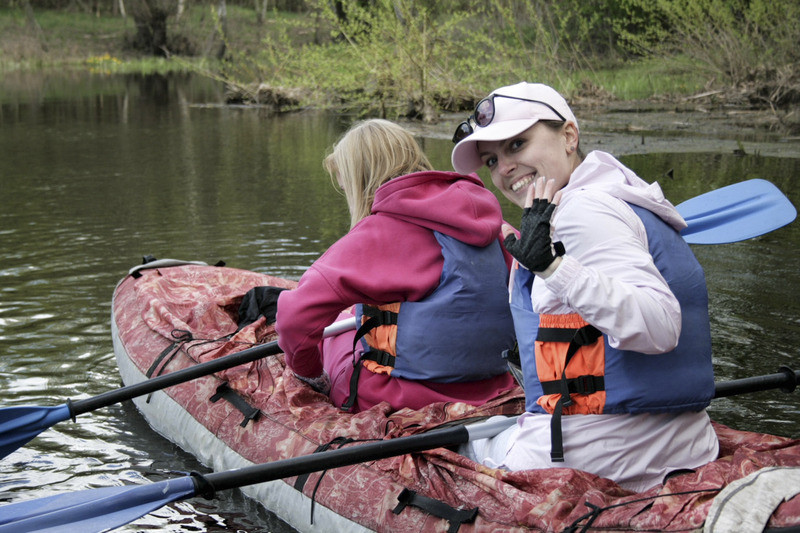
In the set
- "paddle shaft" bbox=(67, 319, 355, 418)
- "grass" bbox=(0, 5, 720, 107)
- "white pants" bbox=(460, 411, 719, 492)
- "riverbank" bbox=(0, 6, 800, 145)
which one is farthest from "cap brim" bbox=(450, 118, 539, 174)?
"grass" bbox=(0, 5, 720, 107)

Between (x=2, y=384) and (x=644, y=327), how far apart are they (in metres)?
3.72

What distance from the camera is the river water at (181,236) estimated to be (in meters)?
3.97

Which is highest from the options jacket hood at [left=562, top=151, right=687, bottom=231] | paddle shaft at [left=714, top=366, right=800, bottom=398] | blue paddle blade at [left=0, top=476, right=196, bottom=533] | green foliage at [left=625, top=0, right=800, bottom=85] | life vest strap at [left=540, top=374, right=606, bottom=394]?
green foliage at [left=625, top=0, right=800, bottom=85]

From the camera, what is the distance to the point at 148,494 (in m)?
2.59

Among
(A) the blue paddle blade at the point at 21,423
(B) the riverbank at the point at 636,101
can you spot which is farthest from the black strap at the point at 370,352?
(B) the riverbank at the point at 636,101

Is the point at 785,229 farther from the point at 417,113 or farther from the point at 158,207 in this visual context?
the point at 417,113

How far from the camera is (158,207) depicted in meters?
8.70

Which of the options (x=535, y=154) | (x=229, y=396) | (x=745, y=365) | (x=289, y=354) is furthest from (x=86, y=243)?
(x=535, y=154)

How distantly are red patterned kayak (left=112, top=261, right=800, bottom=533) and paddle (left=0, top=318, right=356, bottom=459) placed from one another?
0.11 m

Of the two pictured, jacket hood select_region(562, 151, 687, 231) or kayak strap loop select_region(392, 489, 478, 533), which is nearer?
jacket hood select_region(562, 151, 687, 231)

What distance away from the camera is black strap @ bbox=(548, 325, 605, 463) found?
2260mm

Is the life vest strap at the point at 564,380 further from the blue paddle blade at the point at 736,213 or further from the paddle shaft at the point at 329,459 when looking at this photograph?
the blue paddle blade at the point at 736,213

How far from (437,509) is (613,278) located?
3.09ft

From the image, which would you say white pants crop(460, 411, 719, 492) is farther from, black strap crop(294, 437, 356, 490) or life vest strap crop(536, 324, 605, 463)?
black strap crop(294, 437, 356, 490)
